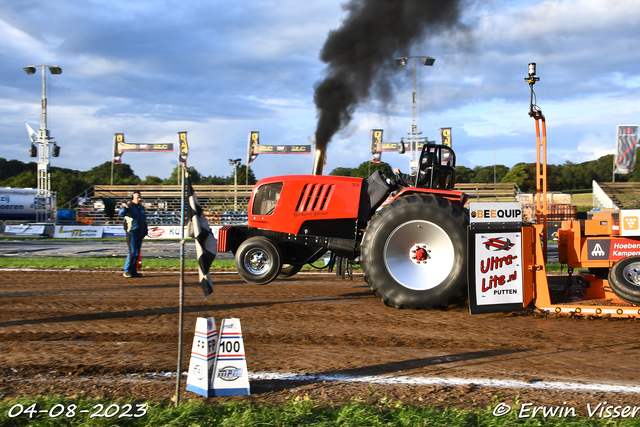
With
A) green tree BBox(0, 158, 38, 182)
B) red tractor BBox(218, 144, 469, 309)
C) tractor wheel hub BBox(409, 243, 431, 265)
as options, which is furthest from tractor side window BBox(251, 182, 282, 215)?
green tree BBox(0, 158, 38, 182)

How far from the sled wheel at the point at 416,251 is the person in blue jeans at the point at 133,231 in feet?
17.8

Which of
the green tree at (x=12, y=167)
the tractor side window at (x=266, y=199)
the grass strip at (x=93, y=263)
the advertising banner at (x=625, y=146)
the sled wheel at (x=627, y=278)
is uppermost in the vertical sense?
the green tree at (x=12, y=167)

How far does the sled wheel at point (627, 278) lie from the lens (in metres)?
5.71

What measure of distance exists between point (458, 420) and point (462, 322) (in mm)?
2884

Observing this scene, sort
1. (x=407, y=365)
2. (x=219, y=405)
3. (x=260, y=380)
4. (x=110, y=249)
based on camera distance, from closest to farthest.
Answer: (x=219, y=405) → (x=260, y=380) → (x=407, y=365) → (x=110, y=249)

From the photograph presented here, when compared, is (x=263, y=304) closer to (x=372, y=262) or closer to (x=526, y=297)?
(x=372, y=262)

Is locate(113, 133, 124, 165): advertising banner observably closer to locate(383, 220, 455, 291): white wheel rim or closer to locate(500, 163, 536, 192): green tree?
locate(500, 163, 536, 192): green tree

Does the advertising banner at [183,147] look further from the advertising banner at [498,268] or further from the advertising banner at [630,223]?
the advertising banner at [630,223]

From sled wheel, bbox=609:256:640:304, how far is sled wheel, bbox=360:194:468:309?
1.77m

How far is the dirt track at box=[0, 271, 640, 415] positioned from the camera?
356cm

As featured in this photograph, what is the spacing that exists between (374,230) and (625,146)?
23819 millimetres

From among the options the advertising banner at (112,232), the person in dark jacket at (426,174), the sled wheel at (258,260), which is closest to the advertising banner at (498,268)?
the person in dark jacket at (426,174)

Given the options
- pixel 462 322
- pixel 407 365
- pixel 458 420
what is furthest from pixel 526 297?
pixel 458 420

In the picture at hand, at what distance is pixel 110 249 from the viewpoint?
17094mm
